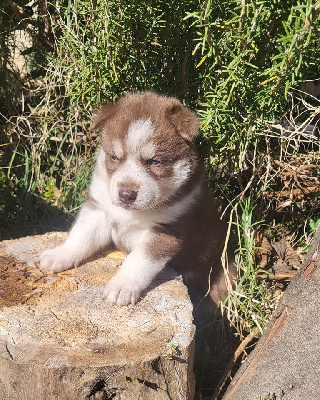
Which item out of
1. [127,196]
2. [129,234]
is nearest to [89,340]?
[127,196]

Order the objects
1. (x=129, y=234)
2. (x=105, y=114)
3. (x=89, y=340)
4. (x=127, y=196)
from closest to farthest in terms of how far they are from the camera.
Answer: (x=89, y=340) < (x=127, y=196) < (x=105, y=114) < (x=129, y=234)

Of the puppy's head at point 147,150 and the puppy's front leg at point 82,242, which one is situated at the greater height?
the puppy's head at point 147,150

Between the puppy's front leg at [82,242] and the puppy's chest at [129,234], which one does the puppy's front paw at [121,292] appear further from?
the puppy's front leg at [82,242]

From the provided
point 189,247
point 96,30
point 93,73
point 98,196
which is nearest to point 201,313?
point 189,247

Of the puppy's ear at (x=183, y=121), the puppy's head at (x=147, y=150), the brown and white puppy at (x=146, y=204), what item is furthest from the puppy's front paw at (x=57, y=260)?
the puppy's ear at (x=183, y=121)

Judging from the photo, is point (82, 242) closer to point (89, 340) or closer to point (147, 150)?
point (147, 150)

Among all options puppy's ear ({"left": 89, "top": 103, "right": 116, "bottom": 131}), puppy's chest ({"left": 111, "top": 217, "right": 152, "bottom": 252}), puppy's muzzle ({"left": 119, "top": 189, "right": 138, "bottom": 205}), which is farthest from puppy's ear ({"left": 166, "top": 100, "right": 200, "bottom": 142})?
puppy's chest ({"left": 111, "top": 217, "right": 152, "bottom": 252})

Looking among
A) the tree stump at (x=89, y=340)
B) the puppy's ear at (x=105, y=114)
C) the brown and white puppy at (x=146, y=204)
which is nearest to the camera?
the tree stump at (x=89, y=340)
